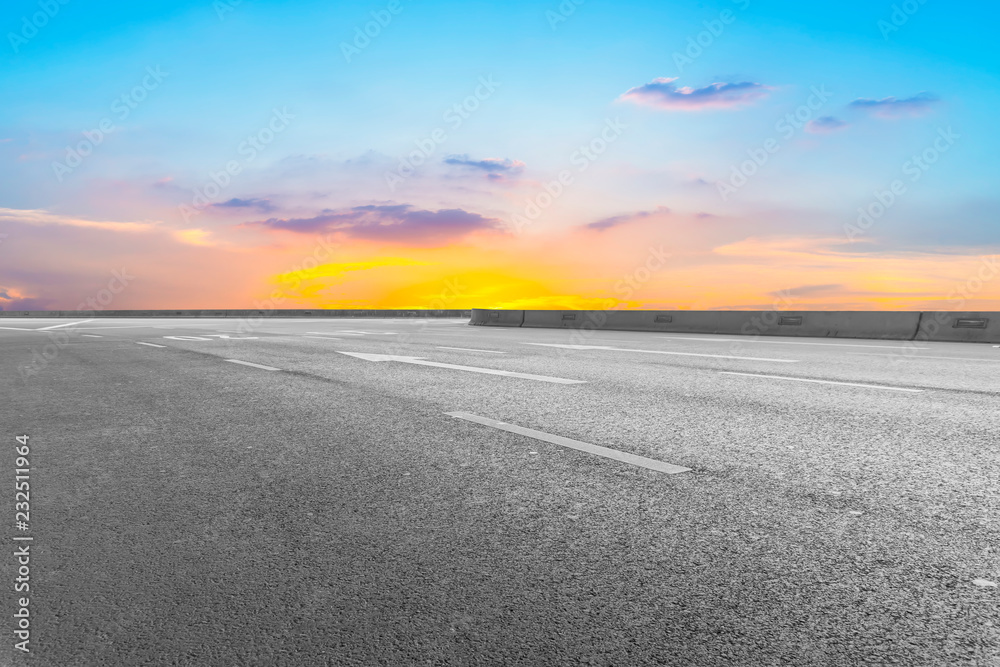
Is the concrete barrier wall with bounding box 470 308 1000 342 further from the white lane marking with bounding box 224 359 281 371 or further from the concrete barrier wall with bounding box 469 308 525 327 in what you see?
the white lane marking with bounding box 224 359 281 371

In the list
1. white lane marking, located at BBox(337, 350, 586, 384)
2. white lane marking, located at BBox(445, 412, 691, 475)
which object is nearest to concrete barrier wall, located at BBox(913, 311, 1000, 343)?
white lane marking, located at BBox(337, 350, 586, 384)

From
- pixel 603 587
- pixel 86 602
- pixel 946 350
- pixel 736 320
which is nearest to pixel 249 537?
pixel 86 602

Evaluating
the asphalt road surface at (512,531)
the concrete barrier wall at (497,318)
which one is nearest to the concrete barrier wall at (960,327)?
the asphalt road surface at (512,531)

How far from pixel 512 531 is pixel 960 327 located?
1723cm

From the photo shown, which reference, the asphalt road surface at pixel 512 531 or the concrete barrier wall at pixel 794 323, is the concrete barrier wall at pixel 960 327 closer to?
the concrete barrier wall at pixel 794 323

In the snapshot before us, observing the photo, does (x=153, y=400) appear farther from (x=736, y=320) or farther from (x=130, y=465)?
(x=736, y=320)

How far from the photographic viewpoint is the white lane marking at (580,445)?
4.20m

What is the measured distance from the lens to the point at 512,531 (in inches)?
123

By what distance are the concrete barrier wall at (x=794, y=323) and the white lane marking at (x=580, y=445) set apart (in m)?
14.9

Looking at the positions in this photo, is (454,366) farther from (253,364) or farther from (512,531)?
(512,531)

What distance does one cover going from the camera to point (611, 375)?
8.85 m

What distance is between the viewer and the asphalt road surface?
2.21 meters

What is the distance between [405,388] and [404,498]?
4073 mm

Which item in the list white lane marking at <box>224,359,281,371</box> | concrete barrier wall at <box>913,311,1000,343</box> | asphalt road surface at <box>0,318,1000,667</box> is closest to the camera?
Result: asphalt road surface at <box>0,318,1000,667</box>
